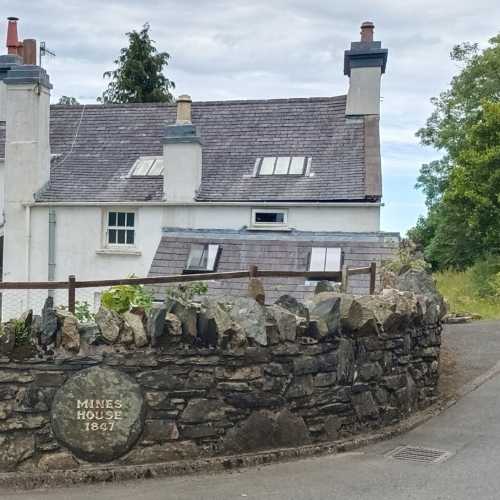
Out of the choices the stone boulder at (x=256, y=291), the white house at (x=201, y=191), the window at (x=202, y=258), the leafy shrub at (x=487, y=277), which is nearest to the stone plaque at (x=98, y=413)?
the stone boulder at (x=256, y=291)

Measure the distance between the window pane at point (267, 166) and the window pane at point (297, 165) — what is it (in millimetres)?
533

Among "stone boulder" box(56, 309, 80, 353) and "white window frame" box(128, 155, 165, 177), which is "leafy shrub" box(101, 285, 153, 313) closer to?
"stone boulder" box(56, 309, 80, 353)

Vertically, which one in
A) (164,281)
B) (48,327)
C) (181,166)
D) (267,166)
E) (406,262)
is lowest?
(48,327)

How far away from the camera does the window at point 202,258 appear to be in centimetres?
1658

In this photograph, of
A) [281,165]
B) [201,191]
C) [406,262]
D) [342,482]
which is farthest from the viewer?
[281,165]

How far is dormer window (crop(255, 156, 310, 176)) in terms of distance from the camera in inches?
717

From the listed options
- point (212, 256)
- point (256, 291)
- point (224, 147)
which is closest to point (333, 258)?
point (212, 256)

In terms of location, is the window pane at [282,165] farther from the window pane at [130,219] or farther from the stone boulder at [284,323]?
the stone boulder at [284,323]

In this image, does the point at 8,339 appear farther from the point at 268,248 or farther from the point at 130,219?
the point at 130,219

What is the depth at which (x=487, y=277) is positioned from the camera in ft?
90.3

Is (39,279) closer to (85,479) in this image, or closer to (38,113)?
(38,113)

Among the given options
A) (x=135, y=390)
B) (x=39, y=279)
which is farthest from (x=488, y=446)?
(x=39, y=279)

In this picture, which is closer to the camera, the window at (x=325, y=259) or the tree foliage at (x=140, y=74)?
the window at (x=325, y=259)

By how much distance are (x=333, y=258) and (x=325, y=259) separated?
0.19 meters
